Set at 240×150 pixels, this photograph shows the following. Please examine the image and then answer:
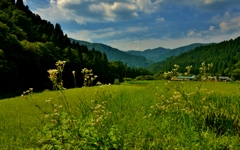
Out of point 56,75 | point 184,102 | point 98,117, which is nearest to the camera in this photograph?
point 56,75

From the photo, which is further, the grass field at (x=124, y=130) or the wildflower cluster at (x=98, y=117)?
the wildflower cluster at (x=98, y=117)

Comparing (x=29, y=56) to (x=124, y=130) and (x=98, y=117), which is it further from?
(x=98, y=117)

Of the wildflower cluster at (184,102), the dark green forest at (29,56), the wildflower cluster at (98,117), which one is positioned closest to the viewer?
the wildflower cluster at (98,117)

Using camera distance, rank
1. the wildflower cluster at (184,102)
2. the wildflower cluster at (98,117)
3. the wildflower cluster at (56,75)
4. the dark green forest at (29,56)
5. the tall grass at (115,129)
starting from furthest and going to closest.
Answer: the dark green forest at (29,56) → the wildflower cluster at (184,102) → the wildflower cluster at (98,117) → the tall grass at (115,129) → the wildflower cluster at (56,75)

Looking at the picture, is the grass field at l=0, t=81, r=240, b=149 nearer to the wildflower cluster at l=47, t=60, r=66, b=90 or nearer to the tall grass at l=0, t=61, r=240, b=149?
the tall grass at l=0, t=61, r=240, b=149

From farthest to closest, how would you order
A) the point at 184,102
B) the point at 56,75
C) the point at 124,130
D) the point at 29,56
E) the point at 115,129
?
the point at 29,56 → the point at 184,102 → the point at 124,130 → the point at 115,129 → the point at 56,75

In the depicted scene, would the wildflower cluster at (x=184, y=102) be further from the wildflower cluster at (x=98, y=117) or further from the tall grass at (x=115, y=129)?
the wildflower cluster at (x=98, y=117)

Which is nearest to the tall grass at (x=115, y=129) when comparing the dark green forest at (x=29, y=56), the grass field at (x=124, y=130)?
the grass field at (x=124, y=130)

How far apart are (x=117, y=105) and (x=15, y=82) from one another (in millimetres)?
49111

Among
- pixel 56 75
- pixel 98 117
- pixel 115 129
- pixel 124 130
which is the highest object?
pixel 56 75

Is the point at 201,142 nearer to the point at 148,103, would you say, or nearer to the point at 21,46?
the point at 148,103

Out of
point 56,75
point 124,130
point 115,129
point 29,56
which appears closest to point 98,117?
point 115,129

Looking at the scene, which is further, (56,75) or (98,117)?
(98,117)

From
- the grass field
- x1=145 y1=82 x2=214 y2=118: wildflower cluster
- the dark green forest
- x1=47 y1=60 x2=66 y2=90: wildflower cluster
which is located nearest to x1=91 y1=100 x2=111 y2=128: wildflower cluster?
the grass field
